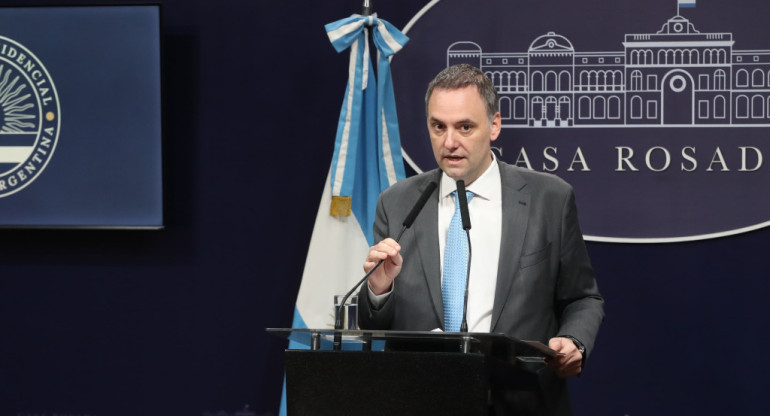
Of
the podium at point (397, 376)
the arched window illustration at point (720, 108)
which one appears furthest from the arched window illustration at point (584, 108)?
the podium at point (397, 376)

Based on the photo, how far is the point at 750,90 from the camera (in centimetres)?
384

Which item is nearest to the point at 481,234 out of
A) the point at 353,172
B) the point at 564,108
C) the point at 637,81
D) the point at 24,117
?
the point at 353,172

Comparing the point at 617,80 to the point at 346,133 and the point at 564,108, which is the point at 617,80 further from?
the point at 346,133

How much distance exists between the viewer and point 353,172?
3.73 metres

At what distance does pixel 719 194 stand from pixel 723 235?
0.57ft

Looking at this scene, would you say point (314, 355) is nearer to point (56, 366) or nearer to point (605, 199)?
point (605, 199)

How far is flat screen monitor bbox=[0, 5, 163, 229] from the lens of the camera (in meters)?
4.04

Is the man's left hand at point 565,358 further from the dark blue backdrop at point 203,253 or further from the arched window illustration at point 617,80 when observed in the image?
the dark blue backdrop at point 203,253

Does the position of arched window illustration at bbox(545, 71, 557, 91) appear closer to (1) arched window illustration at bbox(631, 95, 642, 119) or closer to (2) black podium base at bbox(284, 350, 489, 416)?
(1) arched window illustration at bbox(631, 95, 642, 119)

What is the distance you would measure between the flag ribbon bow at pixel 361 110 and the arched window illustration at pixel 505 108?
51cm

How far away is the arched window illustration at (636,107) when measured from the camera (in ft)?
12.8

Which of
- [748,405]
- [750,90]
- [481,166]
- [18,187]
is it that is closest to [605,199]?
[750,90]

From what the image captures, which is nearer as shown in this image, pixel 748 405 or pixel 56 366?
pixel 748 405

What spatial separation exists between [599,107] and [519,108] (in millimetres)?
341
